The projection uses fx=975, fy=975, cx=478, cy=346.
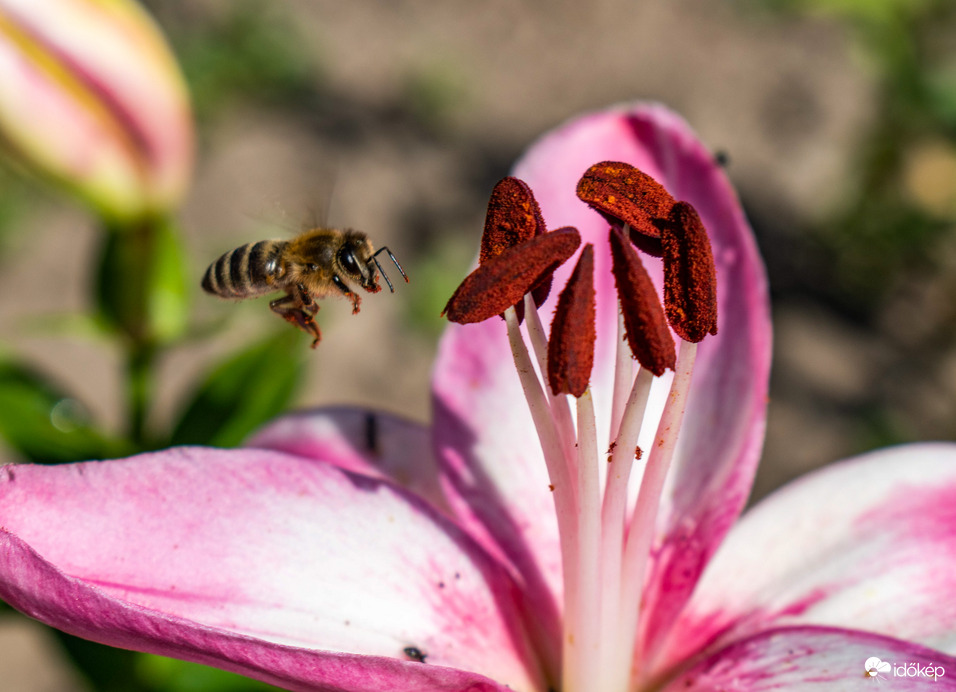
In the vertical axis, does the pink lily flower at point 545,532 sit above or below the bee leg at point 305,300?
below

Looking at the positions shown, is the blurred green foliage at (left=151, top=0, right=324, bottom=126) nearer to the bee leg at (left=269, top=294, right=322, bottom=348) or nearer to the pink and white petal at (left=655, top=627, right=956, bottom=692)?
the bee leg at (left=269, top=294, right=322, bottom=348)

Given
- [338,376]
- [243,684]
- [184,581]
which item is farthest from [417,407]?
[184,581]

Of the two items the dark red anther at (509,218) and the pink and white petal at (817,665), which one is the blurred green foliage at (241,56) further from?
the pink and white petal at (817,665)

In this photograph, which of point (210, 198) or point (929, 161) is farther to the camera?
point (210, 198)

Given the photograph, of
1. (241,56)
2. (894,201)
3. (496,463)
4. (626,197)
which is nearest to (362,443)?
(496,463)

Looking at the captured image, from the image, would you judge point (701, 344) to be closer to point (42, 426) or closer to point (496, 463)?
point (496, 463)

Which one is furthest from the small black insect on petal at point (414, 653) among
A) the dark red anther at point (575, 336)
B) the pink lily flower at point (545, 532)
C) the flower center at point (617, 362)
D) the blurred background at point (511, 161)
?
the blurred background at point (511, 161)

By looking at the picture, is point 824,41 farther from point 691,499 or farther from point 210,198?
point 691,499
